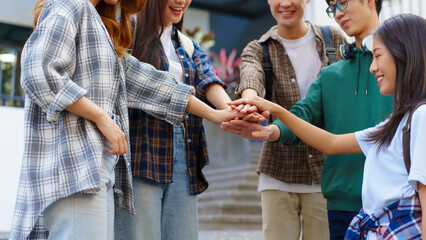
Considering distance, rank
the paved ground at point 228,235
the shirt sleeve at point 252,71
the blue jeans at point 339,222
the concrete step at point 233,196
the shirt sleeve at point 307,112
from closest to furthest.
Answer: the blue jeans at point 339,222 < the shirt sleeve at point 307,112 < the shirt sleeve at point 252,71 < the paved ground at point 228,235 < the concrete step at point 233,196

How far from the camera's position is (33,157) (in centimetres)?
172

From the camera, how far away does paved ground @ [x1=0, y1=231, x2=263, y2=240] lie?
6750 millimetres

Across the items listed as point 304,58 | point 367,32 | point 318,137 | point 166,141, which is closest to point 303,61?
point 304,58

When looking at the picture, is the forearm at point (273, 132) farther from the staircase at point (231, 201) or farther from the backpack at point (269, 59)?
the staircase at point (231, 201)

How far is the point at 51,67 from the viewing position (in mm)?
1693

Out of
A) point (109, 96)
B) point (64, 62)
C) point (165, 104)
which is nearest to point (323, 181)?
point (165, 104)

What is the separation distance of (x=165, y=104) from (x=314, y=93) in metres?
0.78

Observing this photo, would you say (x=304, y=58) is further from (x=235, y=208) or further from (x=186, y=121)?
(x=235, y=208)

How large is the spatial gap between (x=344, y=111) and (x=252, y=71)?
1.87 ft

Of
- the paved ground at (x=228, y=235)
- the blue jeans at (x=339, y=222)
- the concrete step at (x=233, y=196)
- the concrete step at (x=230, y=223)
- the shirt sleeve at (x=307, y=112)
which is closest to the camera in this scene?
the blue jeans at (x=339, y=222)

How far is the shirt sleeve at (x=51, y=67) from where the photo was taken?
1672 millimetres

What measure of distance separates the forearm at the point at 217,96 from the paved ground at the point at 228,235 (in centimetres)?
457

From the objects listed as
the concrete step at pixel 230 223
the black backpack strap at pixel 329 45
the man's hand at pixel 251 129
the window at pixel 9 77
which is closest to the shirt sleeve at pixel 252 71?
the man's hand at pixel 251 129

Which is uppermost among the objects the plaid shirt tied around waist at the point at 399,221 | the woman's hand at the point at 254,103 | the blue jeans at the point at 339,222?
the woman's hand at the point at 254,103
